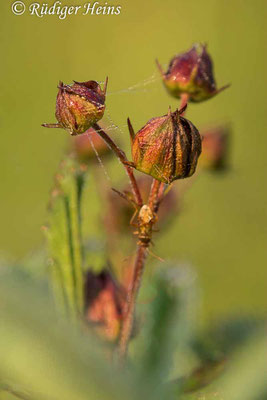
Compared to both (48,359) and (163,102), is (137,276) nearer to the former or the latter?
(48,359)

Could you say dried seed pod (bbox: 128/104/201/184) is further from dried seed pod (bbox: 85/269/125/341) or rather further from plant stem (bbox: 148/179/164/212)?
dried seed pod (bbox: 85/269/125/341)

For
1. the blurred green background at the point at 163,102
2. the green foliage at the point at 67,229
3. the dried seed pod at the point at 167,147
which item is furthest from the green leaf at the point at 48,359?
the blurred green background at the point at 163,102

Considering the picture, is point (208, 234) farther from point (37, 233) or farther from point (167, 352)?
point (167, 352)

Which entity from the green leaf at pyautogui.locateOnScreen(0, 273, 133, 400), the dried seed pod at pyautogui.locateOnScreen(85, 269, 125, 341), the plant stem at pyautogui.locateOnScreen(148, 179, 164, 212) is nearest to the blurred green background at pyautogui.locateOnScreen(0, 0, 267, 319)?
the dried seed pod at pyautogui.locateOnScreen(85, 269, 125, 341)

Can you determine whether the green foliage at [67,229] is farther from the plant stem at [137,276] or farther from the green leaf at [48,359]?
the green leaf at [48,359]

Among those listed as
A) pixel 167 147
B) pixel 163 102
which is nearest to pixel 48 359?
pixel 167 147
